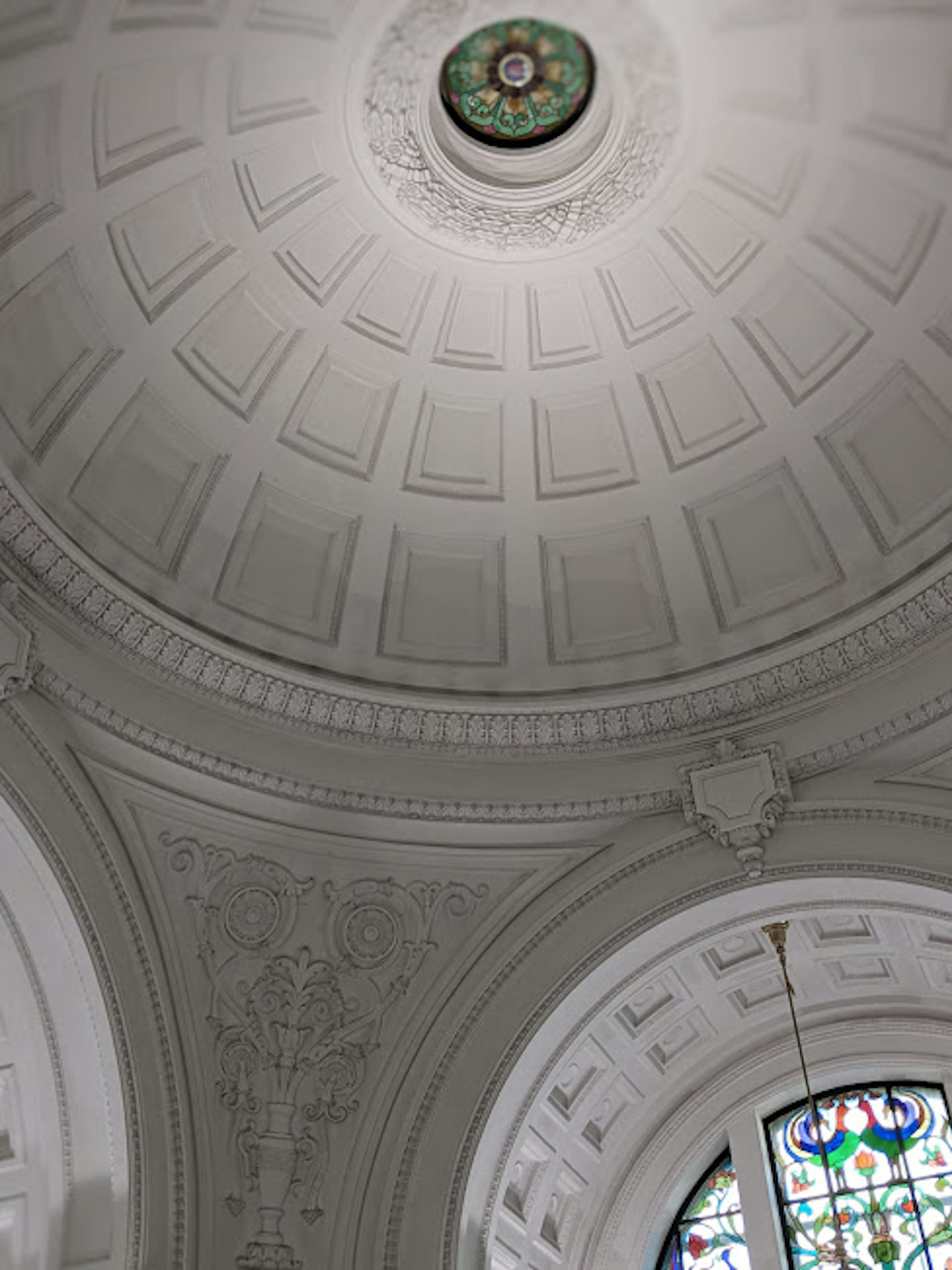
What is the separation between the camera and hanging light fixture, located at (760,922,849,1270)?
8664mm

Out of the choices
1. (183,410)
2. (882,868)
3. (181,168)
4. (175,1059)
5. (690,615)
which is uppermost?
(181,168)

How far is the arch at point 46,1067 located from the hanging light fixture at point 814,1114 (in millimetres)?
4393

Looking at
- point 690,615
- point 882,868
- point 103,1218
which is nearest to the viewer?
point 103,1218

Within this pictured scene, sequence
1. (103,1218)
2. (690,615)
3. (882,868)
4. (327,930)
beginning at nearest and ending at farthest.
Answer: (103,1218)
(882,868)
(327,930)
(690,615)

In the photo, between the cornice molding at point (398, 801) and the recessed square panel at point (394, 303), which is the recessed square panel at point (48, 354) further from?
the cornice molding at point (398, 801)

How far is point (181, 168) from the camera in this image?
1002 centimetres

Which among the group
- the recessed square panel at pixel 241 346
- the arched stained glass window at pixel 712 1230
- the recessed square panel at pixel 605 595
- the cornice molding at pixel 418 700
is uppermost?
the recessed square panel at pixel 241 346

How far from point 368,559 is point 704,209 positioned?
3679 mm

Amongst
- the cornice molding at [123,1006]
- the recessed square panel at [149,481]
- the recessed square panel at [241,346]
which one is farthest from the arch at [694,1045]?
the recessed square panel at [241,346]

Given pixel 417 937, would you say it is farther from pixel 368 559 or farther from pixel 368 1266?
pixel 368 559

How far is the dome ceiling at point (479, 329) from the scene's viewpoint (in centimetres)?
966

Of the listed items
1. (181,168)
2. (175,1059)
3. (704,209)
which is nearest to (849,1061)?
(175,1059)

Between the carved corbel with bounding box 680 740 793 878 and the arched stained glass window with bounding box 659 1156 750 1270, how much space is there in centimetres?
343

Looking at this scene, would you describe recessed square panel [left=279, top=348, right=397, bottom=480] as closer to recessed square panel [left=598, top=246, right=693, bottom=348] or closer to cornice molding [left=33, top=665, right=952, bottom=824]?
recessed square panel [left=598, top=246, right=693, bottom=348]
